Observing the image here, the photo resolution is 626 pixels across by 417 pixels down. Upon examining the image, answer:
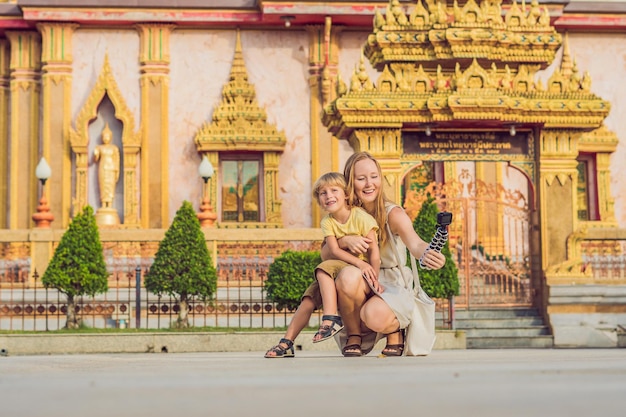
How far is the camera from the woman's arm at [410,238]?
661 centimetres

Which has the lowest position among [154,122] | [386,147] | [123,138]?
[386,147]

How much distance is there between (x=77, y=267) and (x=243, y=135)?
9.36m

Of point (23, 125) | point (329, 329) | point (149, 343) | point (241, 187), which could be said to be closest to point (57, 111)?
point (23, 125)

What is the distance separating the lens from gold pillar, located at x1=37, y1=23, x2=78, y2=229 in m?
23.1

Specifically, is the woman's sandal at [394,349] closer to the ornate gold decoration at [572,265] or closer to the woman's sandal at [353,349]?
the woman's sandal at [353,349]

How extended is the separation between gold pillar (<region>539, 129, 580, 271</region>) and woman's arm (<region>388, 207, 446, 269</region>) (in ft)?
27.0

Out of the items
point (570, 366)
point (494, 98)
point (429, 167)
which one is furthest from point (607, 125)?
point (570, 366)

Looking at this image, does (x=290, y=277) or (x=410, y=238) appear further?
(x=290, y=277)

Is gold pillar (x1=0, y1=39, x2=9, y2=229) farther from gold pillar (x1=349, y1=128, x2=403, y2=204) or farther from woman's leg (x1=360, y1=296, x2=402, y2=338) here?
woman's leg (x1=360, y1=296, x2=402, y2=338)

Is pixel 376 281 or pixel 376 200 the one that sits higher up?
pixel 376 200

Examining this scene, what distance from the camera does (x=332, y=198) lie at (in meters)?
7.29

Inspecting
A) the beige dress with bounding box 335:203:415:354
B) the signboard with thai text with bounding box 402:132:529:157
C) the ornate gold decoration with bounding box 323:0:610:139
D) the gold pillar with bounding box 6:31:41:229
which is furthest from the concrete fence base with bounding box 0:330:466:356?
the gold pillar with bounding box 6:31:41:229

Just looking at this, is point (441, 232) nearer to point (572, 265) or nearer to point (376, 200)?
point (376, 200)

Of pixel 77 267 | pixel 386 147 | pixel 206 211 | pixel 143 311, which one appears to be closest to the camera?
pixel 77 267
